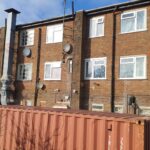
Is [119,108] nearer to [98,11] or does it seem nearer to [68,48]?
[68,48]

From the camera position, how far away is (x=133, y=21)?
1925 cm

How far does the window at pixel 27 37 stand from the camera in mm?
25047

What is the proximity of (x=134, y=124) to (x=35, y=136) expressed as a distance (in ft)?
12.4

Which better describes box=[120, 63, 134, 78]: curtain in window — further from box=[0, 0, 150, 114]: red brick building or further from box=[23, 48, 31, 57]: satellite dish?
box=[23, 48, 31, 57]: satellite dish

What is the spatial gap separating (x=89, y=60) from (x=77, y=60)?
0.88 metres

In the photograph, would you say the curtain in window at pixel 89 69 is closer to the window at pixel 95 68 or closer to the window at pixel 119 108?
the window at pixel 95 68

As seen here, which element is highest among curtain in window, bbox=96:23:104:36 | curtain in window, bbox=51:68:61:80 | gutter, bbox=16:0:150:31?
gutter, bbox=16:0:150:31

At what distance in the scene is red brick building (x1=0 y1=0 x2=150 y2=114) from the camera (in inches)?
735

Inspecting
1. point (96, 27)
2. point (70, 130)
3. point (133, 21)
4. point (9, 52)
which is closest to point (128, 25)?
point (133, 21)

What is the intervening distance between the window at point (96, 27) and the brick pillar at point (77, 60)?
2.45ft

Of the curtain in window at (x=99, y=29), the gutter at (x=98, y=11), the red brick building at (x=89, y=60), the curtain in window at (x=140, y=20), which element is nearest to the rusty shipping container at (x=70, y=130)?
the red brick building at (x=89, y=60)

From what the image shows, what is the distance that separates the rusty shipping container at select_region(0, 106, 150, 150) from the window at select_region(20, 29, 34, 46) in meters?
14.2

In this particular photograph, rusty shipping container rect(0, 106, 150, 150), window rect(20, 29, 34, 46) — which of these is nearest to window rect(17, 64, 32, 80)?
window rect(20, 29, 34, 46)

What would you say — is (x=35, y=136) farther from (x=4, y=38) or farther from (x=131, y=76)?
(x=4, y=38)
